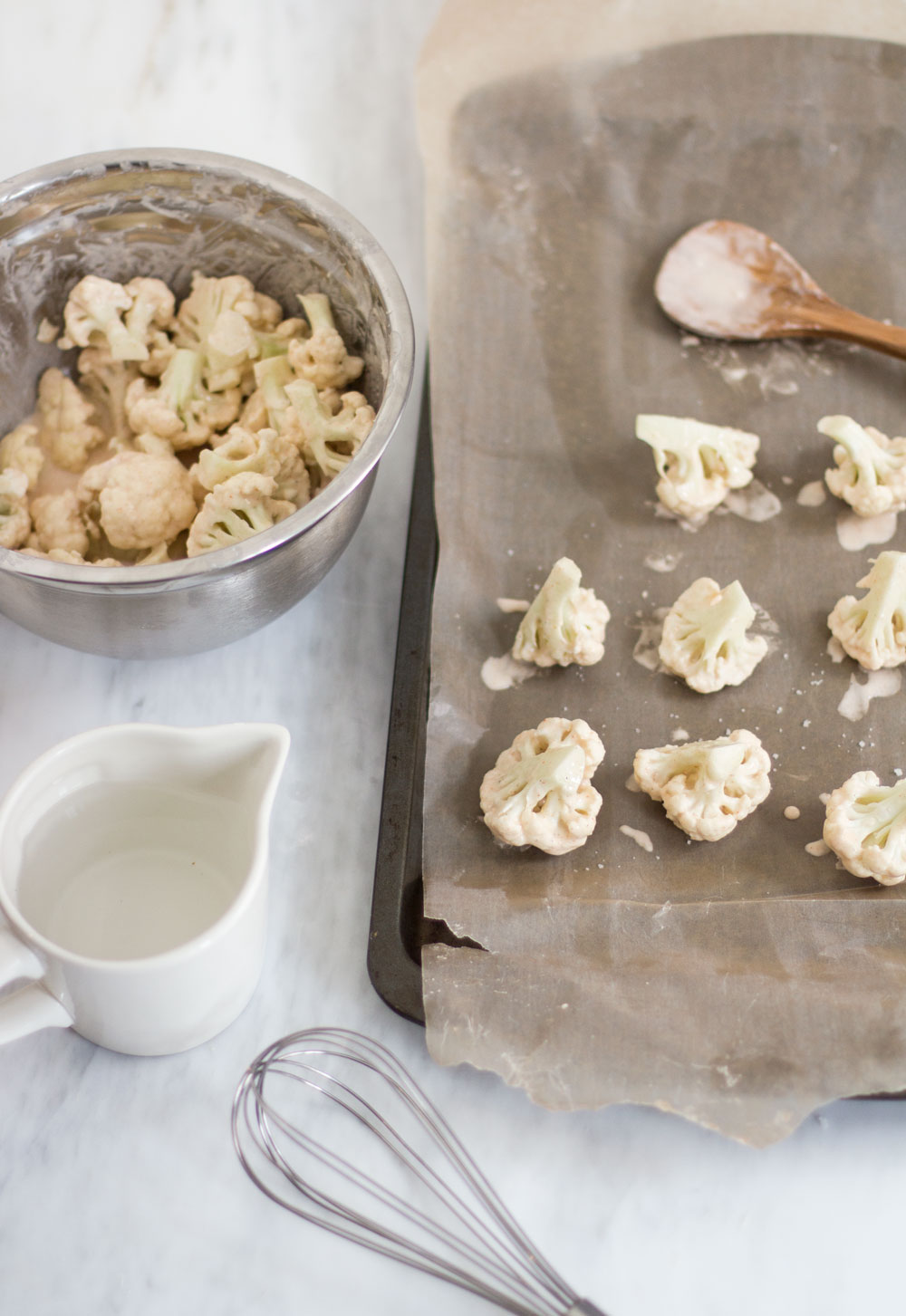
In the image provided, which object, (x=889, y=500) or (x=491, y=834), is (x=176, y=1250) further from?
(x=889, y=500)

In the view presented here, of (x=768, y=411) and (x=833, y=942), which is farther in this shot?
(x=768, y=411)

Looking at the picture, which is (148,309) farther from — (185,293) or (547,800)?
(547,800)

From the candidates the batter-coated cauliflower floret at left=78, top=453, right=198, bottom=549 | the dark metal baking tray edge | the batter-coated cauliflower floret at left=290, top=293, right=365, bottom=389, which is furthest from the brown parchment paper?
the batter-coated cauliflower floret at left=78, top=453, right=198, bottom=549

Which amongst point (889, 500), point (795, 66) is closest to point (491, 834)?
point (889, 500)

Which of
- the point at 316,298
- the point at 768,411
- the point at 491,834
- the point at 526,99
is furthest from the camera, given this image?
the point at 526,99

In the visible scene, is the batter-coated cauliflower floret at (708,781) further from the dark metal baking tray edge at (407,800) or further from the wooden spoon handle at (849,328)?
the wooden spoon handle at (849,328)

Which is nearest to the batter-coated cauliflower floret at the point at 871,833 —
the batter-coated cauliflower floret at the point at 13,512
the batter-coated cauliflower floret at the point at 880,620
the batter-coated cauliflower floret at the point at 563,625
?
the batter-coated cauliflower floret at the point at 880,620
